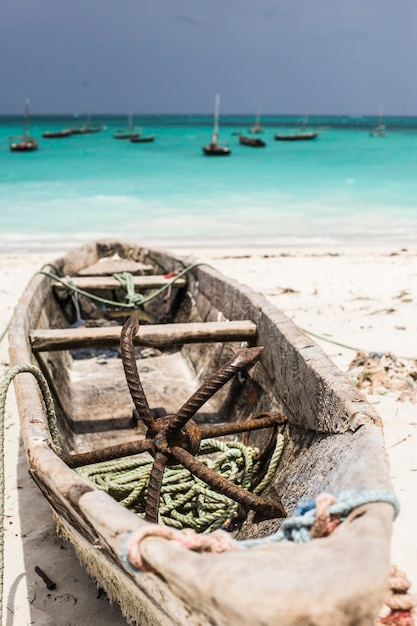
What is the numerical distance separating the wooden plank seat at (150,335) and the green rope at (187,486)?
83 cm

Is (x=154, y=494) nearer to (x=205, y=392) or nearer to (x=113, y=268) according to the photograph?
(x=205, y=392)

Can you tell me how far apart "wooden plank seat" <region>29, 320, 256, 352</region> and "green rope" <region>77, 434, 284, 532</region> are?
2.72 ft

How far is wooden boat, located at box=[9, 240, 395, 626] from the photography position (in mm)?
1207

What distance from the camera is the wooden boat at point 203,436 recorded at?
1.21 meters

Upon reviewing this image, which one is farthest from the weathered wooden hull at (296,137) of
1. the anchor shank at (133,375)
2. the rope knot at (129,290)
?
the anchor shank at (133,375)

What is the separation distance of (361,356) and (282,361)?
2.36m

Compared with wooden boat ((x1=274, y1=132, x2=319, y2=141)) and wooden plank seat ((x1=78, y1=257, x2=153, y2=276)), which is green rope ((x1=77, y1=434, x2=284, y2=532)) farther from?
wooden boat ((x1=274, y1=132, x2=319, y2=141))

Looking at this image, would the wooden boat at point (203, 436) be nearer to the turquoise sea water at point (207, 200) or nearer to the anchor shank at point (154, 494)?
the anchor shank at point (154, 494)

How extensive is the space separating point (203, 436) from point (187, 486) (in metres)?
0.24

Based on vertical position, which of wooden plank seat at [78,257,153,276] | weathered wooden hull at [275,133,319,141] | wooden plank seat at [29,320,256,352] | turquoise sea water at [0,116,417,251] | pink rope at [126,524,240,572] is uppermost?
weathered wooden hull at [275,133,319,141]

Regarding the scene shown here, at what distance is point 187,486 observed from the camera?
2768 mm

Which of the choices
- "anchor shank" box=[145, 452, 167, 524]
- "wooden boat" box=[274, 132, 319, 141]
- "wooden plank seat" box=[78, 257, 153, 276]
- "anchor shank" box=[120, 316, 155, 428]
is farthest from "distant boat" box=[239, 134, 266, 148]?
"anchor shank" box=[145, 452, 167, 524]

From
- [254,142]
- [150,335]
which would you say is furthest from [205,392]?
[254,142]

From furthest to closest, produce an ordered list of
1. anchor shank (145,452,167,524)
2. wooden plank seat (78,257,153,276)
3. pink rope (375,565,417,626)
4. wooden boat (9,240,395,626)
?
1. wooden plank seat (78,257,153,276)
2. anchor shank (145,452,167,524)
3. pink rope (375,565,417,626)
4. wooden boat (9,240,395,626)
